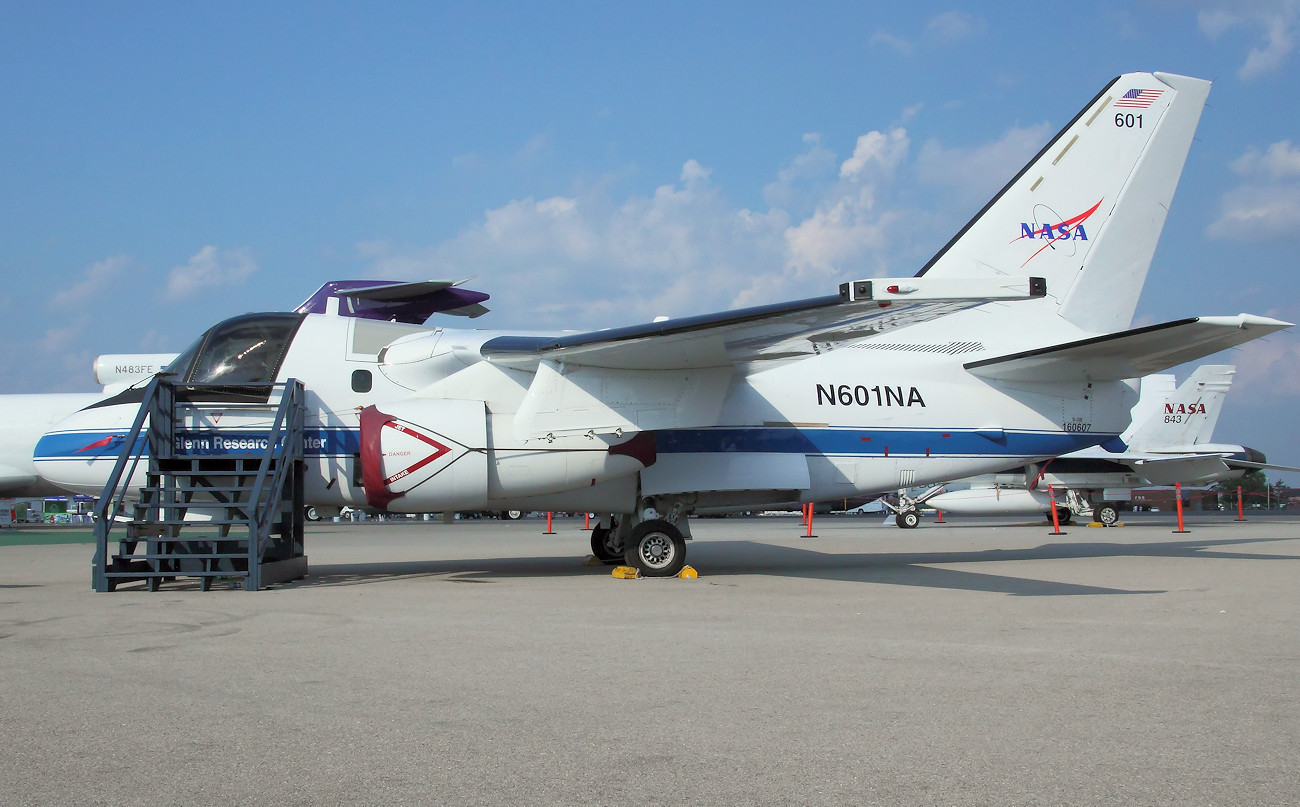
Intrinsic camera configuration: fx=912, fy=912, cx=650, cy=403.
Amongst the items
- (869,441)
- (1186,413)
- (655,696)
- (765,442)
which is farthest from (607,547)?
(1186,413)

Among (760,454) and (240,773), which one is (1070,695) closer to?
(240,773)

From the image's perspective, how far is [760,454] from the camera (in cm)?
1188

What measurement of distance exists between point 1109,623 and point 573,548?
13.3m

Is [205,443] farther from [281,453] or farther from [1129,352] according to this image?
[1129,352]

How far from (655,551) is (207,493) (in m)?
5.52

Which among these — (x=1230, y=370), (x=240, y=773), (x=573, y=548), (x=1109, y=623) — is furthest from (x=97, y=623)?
(x=1230, y=370)

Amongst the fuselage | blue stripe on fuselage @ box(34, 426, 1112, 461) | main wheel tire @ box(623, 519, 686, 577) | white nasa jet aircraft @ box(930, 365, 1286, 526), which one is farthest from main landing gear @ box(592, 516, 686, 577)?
white nasa jet aircraft @ box(930, 365, 1286, 526)

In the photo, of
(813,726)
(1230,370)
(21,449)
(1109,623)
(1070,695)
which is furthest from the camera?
(1230,370)

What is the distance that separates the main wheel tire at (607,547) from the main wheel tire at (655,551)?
1978mm

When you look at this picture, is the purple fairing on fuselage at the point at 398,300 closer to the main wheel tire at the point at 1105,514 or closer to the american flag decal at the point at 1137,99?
the american flag decal at the point at 1137,99

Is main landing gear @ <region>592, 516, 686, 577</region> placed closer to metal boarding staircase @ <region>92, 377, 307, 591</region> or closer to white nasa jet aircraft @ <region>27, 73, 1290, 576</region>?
white nasa jet aircraft @ <region>27, 73, 1290, 576</region>

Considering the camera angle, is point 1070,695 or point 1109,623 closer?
point 1070,695

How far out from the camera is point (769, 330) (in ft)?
31.0

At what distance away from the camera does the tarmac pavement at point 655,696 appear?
3.21m
